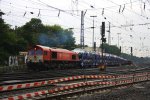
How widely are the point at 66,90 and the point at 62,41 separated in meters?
86.8

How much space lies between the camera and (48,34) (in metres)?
102

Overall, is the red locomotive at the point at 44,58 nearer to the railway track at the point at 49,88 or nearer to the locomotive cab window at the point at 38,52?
the locomotive cab window at the point at 38,52

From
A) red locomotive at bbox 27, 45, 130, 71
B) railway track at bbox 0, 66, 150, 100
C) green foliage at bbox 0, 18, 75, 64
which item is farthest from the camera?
green foliage at bbox 0, 18, 75, 64

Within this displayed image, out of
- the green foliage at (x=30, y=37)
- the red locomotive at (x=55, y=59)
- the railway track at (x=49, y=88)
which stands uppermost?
the green foliage at (x=30, y=37)

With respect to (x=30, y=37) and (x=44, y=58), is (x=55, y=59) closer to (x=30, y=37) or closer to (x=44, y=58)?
(x=44, y=58)

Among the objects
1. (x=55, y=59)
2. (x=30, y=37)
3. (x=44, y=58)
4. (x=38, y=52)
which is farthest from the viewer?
(x=30, y=37)

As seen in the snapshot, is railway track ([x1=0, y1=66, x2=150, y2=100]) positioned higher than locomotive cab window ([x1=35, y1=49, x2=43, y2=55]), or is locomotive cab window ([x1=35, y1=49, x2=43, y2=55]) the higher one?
locomotive cab window ([x1=35, y1=49, x2=43, y2=55])

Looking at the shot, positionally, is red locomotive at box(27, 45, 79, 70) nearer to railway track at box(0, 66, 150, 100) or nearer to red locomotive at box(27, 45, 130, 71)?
red locomotive at box(27, 45, 130, 71)

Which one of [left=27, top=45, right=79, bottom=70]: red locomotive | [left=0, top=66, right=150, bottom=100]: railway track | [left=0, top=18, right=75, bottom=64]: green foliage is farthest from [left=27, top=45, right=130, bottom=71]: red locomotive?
[left=0, top=66, right=150, bottom=100]: railway track

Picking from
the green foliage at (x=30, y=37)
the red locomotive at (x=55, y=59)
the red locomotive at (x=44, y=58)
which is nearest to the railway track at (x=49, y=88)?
the red locomotive at (x=44, y=58)

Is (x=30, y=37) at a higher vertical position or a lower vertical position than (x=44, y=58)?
higher

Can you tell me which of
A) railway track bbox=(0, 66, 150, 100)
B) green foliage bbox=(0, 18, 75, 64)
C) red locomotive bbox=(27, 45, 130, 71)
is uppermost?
green foliage bbox=(0, 18, 75, 64)

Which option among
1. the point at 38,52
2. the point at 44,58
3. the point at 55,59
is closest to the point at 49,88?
the point at 44,58

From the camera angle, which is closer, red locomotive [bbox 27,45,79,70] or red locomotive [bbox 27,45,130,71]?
red locomotive [bbox 27,45,79,70]
